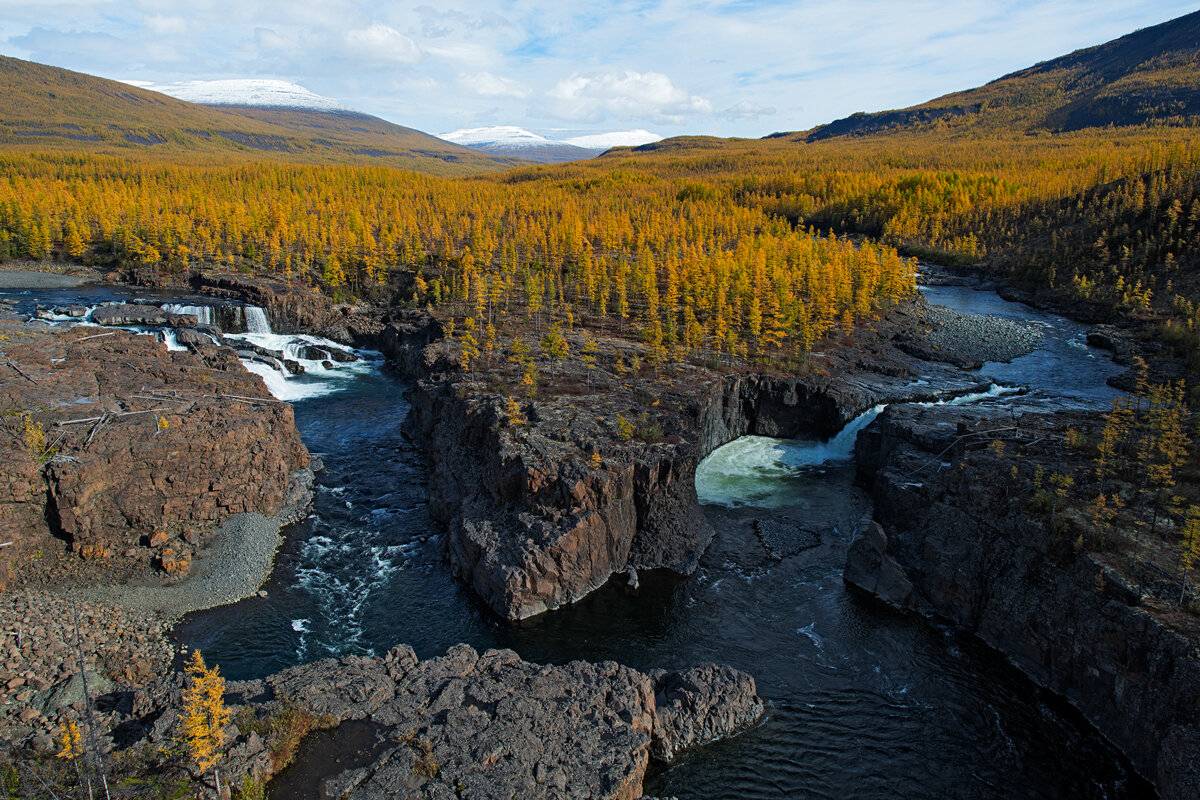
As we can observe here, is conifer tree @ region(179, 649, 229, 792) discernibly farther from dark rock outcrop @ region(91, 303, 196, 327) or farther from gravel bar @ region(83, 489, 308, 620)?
dark rock outcrop @ region(91, 303, 196, 327)

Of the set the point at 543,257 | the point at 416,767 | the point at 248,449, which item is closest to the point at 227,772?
the point at 416,767

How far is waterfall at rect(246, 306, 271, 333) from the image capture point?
64.2m

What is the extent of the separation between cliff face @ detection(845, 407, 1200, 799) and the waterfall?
55261 millimetres

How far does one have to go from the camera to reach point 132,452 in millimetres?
31328

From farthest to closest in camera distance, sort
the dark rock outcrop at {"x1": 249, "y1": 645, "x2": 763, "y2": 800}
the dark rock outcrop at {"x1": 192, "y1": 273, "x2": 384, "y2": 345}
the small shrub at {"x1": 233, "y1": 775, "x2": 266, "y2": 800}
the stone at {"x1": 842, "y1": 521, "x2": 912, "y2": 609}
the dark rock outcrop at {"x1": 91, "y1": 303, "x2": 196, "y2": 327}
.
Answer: the dark rock outcrop at {"x1": 192, "y1": 273, "x2": 384, "y2": 345} → the dark rock outcrop at {"x1": 91, "y1": 303, "x2": 196, "y2": 327} → the stone at {"x1": 842, "y1": 521, "x2": 912, "y2": 609} → the dark rock outcrop at {"x1": 249, "y1": 645, "x2": 763, "y2": 800} → the small shrub at {"x1": 233, "y1": 775, "x2": 266, "y2": 800}

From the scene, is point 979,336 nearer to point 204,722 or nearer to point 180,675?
point 180,675

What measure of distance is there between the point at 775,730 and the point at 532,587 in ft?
34.2

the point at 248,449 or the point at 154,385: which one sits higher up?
the point at 154,385

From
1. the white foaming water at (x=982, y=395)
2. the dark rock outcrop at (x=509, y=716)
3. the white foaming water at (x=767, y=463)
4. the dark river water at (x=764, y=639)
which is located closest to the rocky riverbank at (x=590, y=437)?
the white foaming water at (x=982, y=395)

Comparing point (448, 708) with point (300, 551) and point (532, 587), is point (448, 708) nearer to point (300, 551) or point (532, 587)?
point (532, 587)

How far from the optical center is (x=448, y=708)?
20.1m

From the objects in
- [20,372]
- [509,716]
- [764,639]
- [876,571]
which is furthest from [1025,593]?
[20,372]

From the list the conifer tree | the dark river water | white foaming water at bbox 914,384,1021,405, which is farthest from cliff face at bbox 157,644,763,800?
white foaming water at bbox 914,384,1021,405

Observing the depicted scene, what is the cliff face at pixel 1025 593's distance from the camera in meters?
20.0
